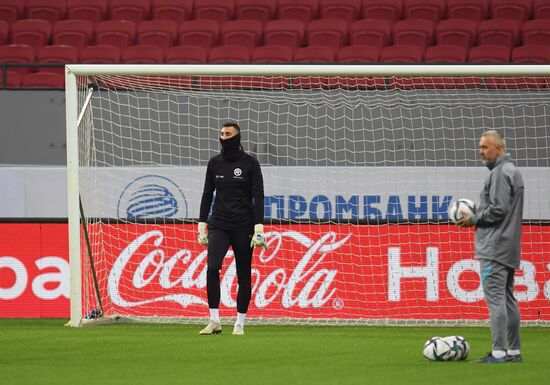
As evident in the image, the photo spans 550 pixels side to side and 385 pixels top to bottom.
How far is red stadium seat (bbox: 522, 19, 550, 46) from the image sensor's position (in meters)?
17.4

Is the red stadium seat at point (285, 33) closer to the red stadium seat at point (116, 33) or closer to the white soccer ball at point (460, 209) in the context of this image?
the red stadium seat at point (116, 33)

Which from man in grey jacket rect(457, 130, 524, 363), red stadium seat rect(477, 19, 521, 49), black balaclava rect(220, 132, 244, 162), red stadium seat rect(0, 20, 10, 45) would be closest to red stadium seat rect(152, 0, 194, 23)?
red stadium seat rect(0, 20, 10, 45)

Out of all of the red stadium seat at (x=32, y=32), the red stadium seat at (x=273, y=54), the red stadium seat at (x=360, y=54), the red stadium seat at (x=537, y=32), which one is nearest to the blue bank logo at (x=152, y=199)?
the red stadium seat at (x=273, y=54)

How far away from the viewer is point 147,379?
699 cm

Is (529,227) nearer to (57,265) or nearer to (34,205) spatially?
(57,265)

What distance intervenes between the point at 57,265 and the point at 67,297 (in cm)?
37

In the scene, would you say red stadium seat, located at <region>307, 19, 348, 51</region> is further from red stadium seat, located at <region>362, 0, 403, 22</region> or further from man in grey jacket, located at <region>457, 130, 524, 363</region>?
man in grey jacket, located at <region>457, 130, 524, 363</region>

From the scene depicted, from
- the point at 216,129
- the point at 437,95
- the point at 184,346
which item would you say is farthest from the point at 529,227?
the point at 184,346

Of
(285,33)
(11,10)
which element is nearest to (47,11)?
(11,10)

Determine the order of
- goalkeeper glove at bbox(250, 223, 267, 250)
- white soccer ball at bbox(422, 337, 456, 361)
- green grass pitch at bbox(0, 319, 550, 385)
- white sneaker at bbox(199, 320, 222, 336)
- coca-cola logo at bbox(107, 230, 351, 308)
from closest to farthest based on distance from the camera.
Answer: green grass pitch at bbox(0, 319, 550, 385)
white soccer ball at bbox(422, 337, 456, 361)
goalkeeper glove at bbox(250, 223, 267, 250)
white sneaker at bbox(199, 320, 222, 336)
coca-cola logo at bbox(107, 230, 351, 308)

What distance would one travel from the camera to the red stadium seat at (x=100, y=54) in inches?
676

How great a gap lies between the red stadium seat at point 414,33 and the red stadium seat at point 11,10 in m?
6.26

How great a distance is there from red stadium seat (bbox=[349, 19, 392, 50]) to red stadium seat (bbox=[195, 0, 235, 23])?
7.17ft

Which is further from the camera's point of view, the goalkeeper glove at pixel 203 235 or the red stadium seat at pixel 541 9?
the red stadium seat at pixel 541 9
